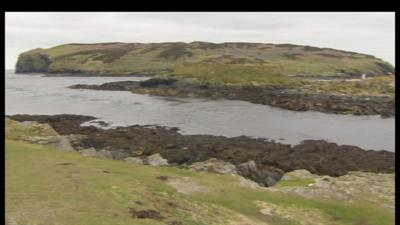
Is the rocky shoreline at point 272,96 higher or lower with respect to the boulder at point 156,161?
higher

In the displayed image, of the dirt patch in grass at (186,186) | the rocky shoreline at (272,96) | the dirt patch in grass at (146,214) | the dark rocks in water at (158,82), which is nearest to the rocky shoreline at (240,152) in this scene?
the dirt patch in grass at (186,186)

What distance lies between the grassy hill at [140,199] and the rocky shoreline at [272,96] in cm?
7109

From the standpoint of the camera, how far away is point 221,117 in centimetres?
8600

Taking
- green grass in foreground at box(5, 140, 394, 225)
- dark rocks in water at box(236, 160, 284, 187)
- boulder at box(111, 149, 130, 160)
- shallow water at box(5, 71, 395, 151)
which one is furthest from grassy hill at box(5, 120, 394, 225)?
shallow water at box(5, 71, 395, 151)

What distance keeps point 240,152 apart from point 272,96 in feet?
210

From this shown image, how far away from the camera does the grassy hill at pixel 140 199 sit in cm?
2058

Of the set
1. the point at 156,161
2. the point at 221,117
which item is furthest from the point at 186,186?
the point at 221,117

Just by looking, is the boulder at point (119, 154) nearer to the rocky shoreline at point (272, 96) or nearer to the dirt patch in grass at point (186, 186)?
the dirt patch in grass at point (186, 186)

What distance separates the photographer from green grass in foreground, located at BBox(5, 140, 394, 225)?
20.5 m

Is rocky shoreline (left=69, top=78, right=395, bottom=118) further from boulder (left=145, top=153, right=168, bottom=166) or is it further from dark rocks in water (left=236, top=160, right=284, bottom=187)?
dark rocks in water (left=236, top=160, right=284, bottom=187)

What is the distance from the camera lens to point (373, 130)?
7769 cm

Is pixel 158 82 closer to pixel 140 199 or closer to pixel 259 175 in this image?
pixel 259 175
